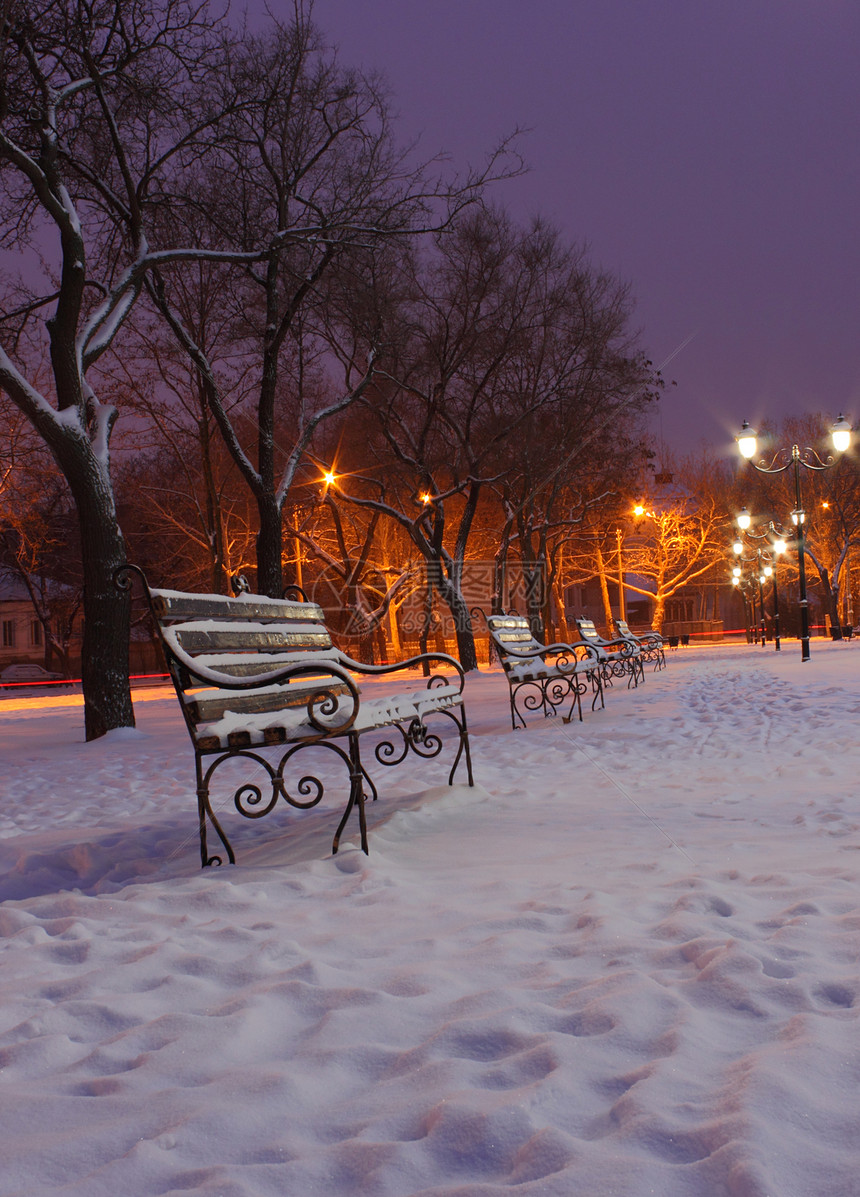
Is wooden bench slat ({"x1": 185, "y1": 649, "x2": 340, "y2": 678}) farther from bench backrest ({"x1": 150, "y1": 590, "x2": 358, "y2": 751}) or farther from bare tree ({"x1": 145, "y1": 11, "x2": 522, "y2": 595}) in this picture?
bare tree ({"x1": 145, "y1": 11, "x2": 522, "y2": 595})

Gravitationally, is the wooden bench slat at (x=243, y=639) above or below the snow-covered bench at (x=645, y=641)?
above

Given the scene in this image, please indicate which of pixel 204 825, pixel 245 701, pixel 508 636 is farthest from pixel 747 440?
pixel 204 825

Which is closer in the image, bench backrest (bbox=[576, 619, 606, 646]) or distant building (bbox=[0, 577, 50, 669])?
bench backrest (bbox=[576, 619, 606, 646])

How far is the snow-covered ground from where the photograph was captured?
154 centimetres

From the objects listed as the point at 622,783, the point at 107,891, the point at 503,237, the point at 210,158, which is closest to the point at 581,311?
the point at 503,237

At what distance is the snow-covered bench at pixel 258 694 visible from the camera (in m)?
3.73

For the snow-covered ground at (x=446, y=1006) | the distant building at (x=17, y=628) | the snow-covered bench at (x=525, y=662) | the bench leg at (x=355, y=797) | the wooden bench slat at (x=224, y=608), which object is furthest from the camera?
the distant building at (x=17, y=628)

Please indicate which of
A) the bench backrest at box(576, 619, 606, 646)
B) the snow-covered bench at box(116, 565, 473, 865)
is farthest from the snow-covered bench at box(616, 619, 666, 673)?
the snow-covered bench at box(116, 565, 473, 865)

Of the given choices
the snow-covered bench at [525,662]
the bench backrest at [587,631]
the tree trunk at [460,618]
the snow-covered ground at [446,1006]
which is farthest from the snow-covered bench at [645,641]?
the snow-covered ground at [446,1006]

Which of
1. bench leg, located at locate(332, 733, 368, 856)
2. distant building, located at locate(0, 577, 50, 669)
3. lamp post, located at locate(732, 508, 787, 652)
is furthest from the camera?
distant building, located at locate(0, 577, 50, 669)

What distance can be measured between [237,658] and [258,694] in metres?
0.22

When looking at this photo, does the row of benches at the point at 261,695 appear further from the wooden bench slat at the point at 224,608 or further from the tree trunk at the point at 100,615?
the tree trunk at the point at 100,615

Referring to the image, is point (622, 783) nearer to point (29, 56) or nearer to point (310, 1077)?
point (310, 1077)

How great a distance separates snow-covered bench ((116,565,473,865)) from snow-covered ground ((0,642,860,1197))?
0.36 m
